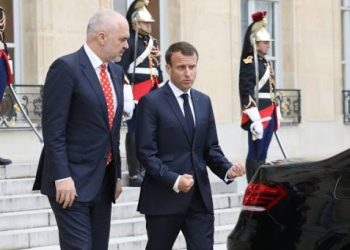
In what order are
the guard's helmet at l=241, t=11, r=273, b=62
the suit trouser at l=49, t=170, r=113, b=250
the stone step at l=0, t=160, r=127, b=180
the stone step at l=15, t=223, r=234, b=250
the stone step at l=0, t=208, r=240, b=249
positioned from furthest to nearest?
1. the guard's helmet at l=241, t=11, r=273, b=62
2. the stone step at l=0, t=160, r=127, b=180
3. the stone step at l=15, t=223, r=234, b=250
4. the stone step at l=0, t=208, r=240, b=249
5. the suit trouser at l=49, t=170, r=113, b=250

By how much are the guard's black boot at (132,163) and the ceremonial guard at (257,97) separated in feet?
4.36

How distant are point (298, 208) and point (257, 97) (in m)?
5.65

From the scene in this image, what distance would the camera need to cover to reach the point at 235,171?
608 cm

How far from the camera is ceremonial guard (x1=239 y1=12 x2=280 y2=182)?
11.1 m

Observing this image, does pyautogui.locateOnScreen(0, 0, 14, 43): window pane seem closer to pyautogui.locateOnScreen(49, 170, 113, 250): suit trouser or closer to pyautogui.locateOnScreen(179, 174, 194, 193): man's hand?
pyautogui.locateOnScreen(49, 170, 113, 250): suit trouser

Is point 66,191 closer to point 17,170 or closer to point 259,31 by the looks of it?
point 17,170

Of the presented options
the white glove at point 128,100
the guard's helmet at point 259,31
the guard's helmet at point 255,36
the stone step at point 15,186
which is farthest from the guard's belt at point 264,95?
the stone step at point 15,186

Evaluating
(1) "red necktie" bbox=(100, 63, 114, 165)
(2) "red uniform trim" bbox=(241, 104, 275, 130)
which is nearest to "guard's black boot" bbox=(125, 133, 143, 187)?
(2) "red uniform trim" bbox=(241, 104, 275, 130)

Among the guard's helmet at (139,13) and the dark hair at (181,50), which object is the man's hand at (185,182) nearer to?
the dark hair at (181,50)

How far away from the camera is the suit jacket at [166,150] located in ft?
19.8

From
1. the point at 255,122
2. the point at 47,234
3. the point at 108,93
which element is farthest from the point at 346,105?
the point at 108,93

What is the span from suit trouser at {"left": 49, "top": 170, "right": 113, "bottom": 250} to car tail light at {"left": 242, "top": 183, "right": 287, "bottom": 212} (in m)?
0.85

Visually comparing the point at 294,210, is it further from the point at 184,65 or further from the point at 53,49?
the point at 53,49

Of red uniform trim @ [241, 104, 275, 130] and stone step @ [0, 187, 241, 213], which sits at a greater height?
red uniform trim @ [241, 104, 275, 130]
